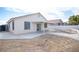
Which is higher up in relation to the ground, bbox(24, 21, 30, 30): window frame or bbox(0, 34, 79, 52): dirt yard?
bbox(24, 21, 30, 30): window frame

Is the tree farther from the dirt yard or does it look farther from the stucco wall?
the stucco wall

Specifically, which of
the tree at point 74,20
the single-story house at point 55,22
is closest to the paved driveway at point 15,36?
the single-story house at point 55,22

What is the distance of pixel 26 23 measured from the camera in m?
2.15

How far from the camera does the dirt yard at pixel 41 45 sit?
2.12 m

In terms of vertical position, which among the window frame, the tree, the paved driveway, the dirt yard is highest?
the tree

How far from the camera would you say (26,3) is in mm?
2156

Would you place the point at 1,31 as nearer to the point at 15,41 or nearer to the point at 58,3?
the point at 15,41

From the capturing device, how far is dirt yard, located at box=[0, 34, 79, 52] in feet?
6.96

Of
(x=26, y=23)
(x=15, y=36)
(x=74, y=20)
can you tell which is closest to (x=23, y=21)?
(x=26, y=23)

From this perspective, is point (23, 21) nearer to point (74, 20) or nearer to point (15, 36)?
point (15, 36)

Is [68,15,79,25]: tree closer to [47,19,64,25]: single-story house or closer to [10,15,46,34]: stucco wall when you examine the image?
[47,19,64,25]: single-story house

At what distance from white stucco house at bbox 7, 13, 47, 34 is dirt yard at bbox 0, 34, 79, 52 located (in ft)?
0.57

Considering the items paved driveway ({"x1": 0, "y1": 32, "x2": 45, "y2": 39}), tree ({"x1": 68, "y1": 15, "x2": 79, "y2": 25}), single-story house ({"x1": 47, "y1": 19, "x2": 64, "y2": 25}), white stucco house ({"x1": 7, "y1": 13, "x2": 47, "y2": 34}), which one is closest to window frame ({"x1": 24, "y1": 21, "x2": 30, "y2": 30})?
white stucco house ({"x1": 7, "y1": 13, "x2": 47, "y2": 34})

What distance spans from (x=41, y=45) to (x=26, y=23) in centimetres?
46
